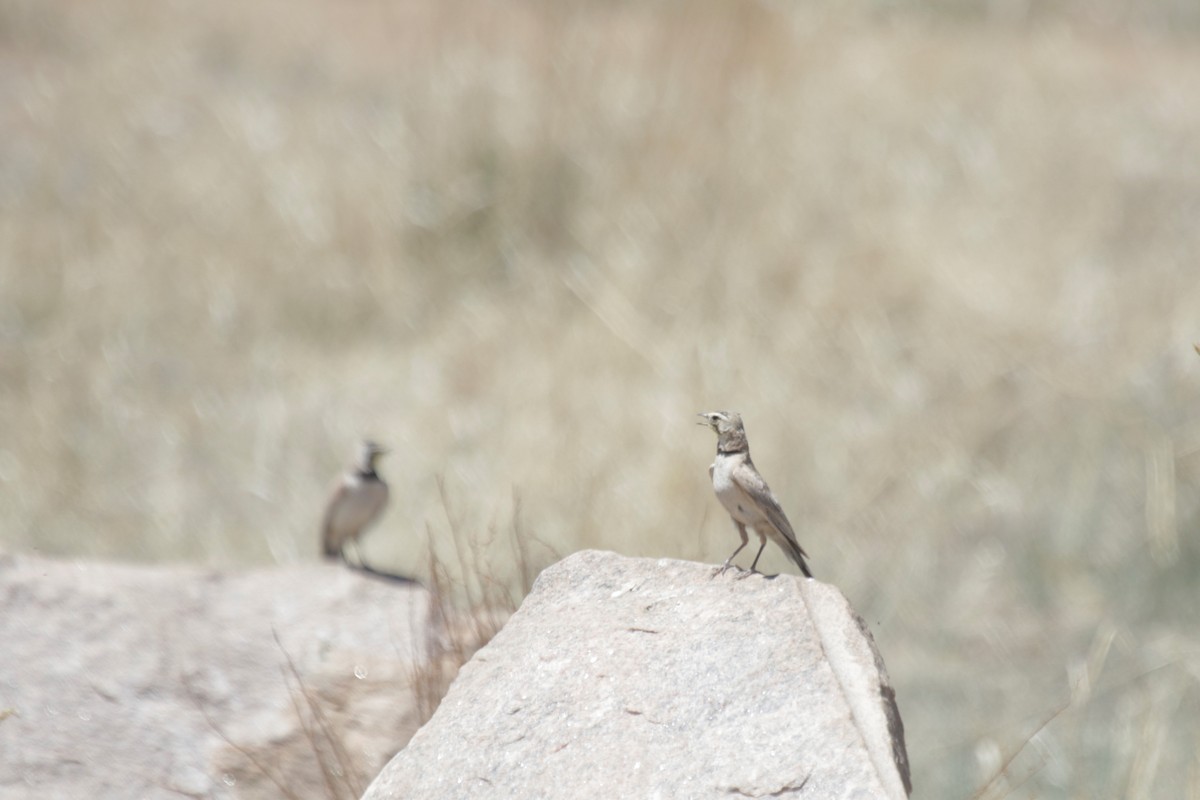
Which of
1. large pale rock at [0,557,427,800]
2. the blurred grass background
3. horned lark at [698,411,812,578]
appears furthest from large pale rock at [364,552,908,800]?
the blurred grass background

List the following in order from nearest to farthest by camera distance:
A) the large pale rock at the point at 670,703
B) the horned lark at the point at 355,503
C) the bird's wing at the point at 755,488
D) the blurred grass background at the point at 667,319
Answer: the large pale rock at the point at 670,703, the bird's wing at the point at 755,488, the horned lark at the point at 355,503, the blurred grass background at the point at 667,319

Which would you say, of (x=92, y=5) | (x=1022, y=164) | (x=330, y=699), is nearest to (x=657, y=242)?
(x=1022, y=164)

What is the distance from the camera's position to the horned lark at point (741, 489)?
10.2 feet

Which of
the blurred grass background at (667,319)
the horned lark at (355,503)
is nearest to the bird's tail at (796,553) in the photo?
the blurred grass background at (667,319)

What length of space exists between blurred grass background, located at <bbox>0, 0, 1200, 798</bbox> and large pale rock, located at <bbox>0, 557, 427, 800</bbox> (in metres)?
1.57

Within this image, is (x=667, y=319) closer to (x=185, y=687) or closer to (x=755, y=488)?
(x=185, y=687)

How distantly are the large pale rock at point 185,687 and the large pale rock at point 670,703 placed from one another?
35.5 inches

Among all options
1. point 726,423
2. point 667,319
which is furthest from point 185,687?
point 667,319

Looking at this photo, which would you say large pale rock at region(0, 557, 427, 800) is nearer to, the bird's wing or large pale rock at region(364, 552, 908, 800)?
large pale rock at region(364, 552, 908, 800)

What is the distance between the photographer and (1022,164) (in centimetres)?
1015

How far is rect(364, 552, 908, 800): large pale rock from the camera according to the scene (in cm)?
250

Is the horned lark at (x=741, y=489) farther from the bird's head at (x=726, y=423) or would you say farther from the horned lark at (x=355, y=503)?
the horned lark at (x=355, y=503)

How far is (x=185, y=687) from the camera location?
3836mm

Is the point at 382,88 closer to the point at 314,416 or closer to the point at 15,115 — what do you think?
the point at 15,115
